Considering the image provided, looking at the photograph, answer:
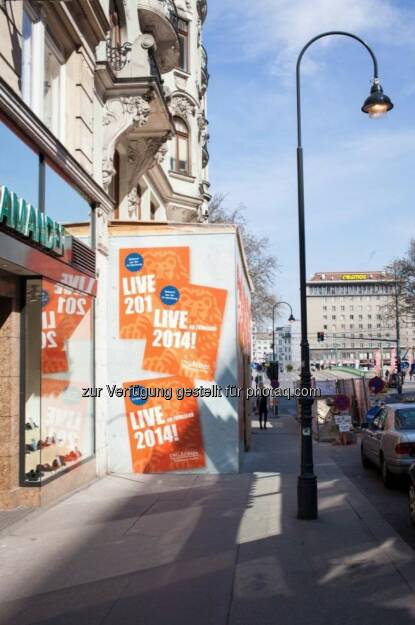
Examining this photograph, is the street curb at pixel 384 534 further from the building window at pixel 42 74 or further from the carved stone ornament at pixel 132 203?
the carved stone ornament at pixel 132 203

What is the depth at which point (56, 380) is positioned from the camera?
9820 millimetres

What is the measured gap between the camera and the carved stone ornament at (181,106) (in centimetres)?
2221

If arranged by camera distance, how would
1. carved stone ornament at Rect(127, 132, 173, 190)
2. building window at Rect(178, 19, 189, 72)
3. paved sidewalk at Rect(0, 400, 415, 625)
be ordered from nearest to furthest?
paved sidewalk at Rect(0, 400, 415, 625) → carved stone ornament at Rect(127, 132, 173, 190) → building window at Rect(178, 19, 189, 72)

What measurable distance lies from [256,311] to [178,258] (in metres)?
33.5

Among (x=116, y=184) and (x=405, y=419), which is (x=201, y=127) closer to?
(x=116, y=184)

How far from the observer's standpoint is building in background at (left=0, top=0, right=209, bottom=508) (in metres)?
8.41

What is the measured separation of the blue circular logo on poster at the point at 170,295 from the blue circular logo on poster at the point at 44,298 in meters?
3.65

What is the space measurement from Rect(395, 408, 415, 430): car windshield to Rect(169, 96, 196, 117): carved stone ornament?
1433cm

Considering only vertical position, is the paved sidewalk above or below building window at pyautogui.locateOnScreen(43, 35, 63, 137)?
below

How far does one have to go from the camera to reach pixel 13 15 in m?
8.09

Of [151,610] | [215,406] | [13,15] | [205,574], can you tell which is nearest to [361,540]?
[205,574]

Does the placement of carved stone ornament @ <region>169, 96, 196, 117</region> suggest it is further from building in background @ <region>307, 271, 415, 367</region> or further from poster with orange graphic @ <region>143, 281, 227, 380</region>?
building in background @ <region>307, 271, 415, 367</region>

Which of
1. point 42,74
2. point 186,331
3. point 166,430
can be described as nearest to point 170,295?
point 186,331

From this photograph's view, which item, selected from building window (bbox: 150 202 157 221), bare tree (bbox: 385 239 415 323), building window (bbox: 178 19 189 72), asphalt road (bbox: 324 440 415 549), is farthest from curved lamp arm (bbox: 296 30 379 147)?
bare tree (bbox: 385 239 415 323)
